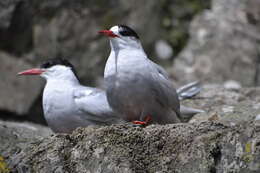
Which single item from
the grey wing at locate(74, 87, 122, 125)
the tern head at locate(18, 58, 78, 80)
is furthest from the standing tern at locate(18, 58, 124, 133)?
the tern head at locate(18, 58, 78, 80)

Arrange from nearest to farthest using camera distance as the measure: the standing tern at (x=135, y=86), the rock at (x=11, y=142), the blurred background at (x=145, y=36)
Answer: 1. the rock at (x=11, y=142)
2. the standing tern at (x=135, y=86)
3. the blurred background at (x=145, y=36)

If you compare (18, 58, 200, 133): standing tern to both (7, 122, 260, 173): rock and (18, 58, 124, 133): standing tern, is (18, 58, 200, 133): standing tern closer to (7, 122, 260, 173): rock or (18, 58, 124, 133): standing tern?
(18, 58, 124, 133): standing tern

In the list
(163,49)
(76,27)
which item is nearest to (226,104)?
(163,49)

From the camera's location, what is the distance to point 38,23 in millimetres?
8367

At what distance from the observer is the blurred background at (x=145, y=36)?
25.8ft

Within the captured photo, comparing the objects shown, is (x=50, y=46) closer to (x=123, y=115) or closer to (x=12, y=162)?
(x=123, y=115)

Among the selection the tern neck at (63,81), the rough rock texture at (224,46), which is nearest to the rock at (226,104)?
the tern neck at (63,81)

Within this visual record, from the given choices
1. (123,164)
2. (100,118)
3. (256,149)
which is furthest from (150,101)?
(256,149)

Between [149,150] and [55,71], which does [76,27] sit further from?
[149,150]

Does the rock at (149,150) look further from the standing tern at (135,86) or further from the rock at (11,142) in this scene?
the standing tern at (135,86)

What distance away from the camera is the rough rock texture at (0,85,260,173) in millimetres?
3027

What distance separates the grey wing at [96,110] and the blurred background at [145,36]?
8.33 ft

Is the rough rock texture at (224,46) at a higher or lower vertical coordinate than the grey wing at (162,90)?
lower

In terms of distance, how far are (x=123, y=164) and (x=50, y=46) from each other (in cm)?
520
